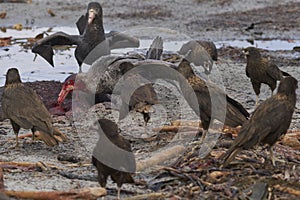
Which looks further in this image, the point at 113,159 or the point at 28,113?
the point at 28,113

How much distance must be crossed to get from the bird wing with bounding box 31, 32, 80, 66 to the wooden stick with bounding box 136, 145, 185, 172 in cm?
458

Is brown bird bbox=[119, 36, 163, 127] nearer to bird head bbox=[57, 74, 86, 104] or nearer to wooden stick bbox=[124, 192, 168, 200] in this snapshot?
bird head bbox=[57, 74, 86, 104]

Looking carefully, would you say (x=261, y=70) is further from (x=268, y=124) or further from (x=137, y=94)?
(x=268, y=124)

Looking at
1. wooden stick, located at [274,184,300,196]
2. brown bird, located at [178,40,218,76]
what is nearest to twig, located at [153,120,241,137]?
wooden stick, located at [274,184,300,196]

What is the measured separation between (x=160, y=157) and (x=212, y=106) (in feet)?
2.49

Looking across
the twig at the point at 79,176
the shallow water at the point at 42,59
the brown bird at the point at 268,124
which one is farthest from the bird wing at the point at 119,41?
the brown bird at the point at 268,124

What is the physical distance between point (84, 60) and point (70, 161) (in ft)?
13.3

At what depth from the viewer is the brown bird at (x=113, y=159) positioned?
546 cm

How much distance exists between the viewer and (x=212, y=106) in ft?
22.4

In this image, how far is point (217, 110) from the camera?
22.4 feet

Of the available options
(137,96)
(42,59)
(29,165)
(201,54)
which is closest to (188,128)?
(137,96)

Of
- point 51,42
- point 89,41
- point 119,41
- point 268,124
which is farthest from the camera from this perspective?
point 119,41

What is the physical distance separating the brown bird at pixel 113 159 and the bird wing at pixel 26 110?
4.80ft

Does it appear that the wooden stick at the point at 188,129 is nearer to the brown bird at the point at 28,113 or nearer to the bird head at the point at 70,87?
the brown bird at the point at 28,113
